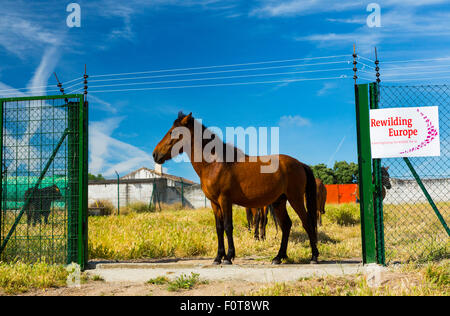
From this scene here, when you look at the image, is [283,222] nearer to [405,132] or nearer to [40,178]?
[405,132]

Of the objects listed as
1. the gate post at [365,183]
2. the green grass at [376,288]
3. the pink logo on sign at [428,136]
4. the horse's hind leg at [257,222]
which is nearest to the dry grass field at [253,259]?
the green grass at [376,288]

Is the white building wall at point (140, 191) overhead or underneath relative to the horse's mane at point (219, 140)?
underneath

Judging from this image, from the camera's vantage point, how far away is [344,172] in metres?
57.4

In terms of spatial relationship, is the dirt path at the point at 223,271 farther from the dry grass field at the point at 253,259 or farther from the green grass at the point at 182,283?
the dry grass field at the point at 253,259

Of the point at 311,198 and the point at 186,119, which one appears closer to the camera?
the point at 186,119

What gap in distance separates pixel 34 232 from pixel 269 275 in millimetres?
4336

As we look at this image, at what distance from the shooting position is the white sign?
20.7ft

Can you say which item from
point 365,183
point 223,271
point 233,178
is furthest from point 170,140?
point 365,183

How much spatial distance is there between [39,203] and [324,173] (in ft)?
171

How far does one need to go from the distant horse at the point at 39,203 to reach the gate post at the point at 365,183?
5245 mm

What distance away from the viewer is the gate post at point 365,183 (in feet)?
21.0

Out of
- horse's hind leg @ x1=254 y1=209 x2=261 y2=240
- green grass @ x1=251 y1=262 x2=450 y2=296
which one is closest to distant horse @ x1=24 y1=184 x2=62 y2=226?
green grass @ x1=251 y1=262 x2=450 y2=296

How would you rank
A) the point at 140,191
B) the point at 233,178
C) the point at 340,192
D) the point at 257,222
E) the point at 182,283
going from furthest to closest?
1. the point at 340,192
2. the point at 140,191
3. the point at 257,222
4. the point at 233,178
5. the point at 182,283
